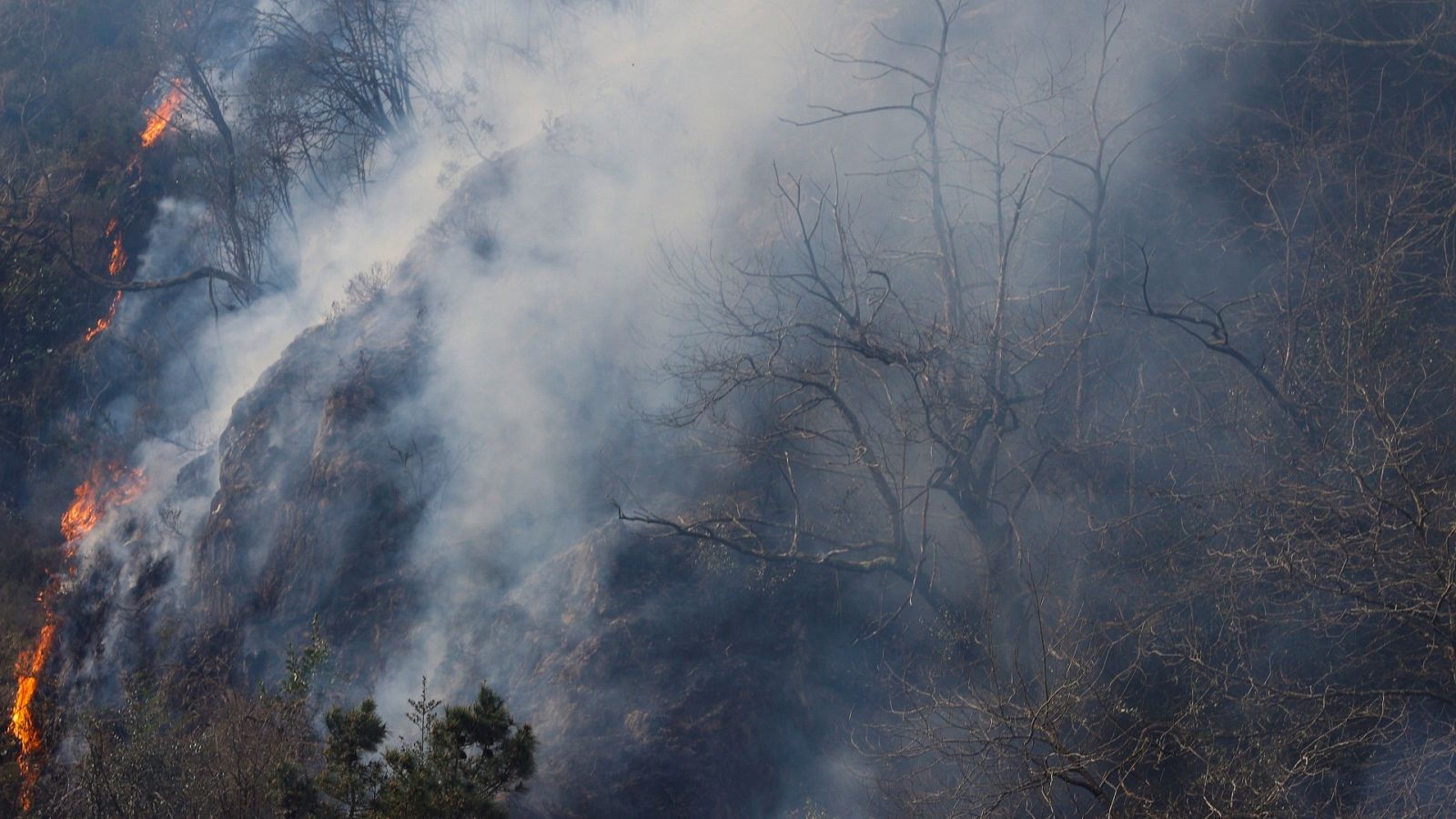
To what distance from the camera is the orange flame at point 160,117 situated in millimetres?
16844

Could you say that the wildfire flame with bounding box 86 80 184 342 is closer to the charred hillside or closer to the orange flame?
the orange flame

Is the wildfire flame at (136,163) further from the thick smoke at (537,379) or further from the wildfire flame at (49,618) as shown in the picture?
the thick smoke at (537,379)

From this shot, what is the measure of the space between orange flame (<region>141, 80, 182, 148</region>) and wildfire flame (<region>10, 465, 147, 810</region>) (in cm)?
595

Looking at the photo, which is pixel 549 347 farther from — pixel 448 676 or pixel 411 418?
pixel 448 676

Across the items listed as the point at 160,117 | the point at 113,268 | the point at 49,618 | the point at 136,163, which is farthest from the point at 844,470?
the point at 136,163

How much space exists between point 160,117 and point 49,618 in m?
8.44

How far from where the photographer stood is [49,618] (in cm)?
1199

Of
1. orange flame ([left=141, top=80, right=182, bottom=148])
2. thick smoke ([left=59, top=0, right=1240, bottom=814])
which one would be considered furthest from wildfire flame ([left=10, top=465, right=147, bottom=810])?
orange flame ([left=141, top=80, right=182, bottom=148])

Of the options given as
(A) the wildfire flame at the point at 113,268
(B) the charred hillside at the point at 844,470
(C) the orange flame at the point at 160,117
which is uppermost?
(C) the orange flame at the point at 160,117

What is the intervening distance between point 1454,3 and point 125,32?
64.6 ft

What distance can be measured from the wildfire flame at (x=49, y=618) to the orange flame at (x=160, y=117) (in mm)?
5952

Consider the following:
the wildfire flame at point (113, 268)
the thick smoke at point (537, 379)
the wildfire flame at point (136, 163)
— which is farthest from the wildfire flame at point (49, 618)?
the wildfire flame at point (136, 163)

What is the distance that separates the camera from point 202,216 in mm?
15453

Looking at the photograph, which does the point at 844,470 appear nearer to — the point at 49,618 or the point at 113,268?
the point at 49,618
